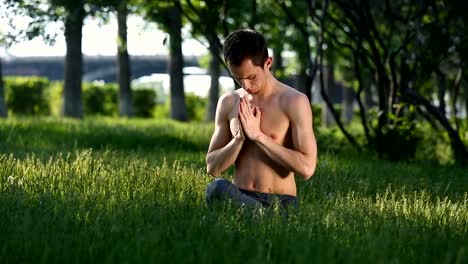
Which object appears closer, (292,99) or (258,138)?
(258,138)

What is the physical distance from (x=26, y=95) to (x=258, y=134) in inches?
1362

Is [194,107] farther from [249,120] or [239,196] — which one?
[249,120]

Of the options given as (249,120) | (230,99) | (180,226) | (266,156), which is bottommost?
(180,226)

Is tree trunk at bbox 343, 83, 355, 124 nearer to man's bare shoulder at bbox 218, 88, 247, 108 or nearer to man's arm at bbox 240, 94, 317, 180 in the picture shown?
man's bare shoulder at bbox 218, 88, 247, 108

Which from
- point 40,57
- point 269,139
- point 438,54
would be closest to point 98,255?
point 269,139

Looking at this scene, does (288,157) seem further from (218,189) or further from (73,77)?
(73,77)

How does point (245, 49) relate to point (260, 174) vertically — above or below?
above

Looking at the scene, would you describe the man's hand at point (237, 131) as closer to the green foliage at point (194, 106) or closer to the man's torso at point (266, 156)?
the man's torso at point (266, 156)

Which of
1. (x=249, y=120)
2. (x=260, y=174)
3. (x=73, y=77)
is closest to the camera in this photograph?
(x=249, y=120)

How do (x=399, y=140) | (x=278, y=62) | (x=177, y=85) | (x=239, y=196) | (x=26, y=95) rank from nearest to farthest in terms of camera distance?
(x=239, y=196) < (x=399, y=140) < (x=177, y=85) < (x=278, y=62) < (x=26, y=95)

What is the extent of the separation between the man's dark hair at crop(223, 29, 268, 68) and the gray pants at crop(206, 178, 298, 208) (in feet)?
2.62

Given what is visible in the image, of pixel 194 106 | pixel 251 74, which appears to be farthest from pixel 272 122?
pixel 194 106

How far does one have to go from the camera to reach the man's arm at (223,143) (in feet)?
19.2

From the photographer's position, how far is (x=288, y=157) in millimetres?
5867
